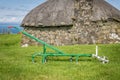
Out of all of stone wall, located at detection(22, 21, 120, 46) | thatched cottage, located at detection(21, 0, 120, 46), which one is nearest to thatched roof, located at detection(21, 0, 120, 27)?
thatched cottage, located at detection(21, 0, 120, 46)

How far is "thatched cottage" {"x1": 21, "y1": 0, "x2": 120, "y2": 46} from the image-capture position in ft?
95.9

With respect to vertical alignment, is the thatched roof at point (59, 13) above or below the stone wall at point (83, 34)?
above

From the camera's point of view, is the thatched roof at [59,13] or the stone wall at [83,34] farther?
the thatched roof at [59,13]

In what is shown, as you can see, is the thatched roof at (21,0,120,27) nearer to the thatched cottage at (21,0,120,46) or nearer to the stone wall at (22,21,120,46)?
the thatched cottage at (21,0,120,46)

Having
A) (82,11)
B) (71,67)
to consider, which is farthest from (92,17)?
(71,67)

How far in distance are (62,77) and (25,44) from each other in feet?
70.7

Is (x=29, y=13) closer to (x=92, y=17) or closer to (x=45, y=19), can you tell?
(x=45, y=19)

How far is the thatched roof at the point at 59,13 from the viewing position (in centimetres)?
3143

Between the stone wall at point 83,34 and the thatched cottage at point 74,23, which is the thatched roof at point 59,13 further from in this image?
the stone wall at point 83,34

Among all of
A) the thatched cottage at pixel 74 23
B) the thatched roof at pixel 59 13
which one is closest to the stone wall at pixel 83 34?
the thatched cottage at pixel 74 23

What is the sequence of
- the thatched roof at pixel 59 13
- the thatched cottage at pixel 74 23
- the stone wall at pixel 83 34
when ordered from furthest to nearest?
the thatched roof at pixel 59 13, the stone wall at pixel 83 34, the thatched cottage at pixel 74 23

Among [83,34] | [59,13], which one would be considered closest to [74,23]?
[83,34]

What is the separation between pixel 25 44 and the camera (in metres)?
34.0

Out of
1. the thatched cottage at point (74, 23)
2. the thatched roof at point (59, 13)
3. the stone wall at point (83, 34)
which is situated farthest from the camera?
the thatched roof at point (59, 13)
